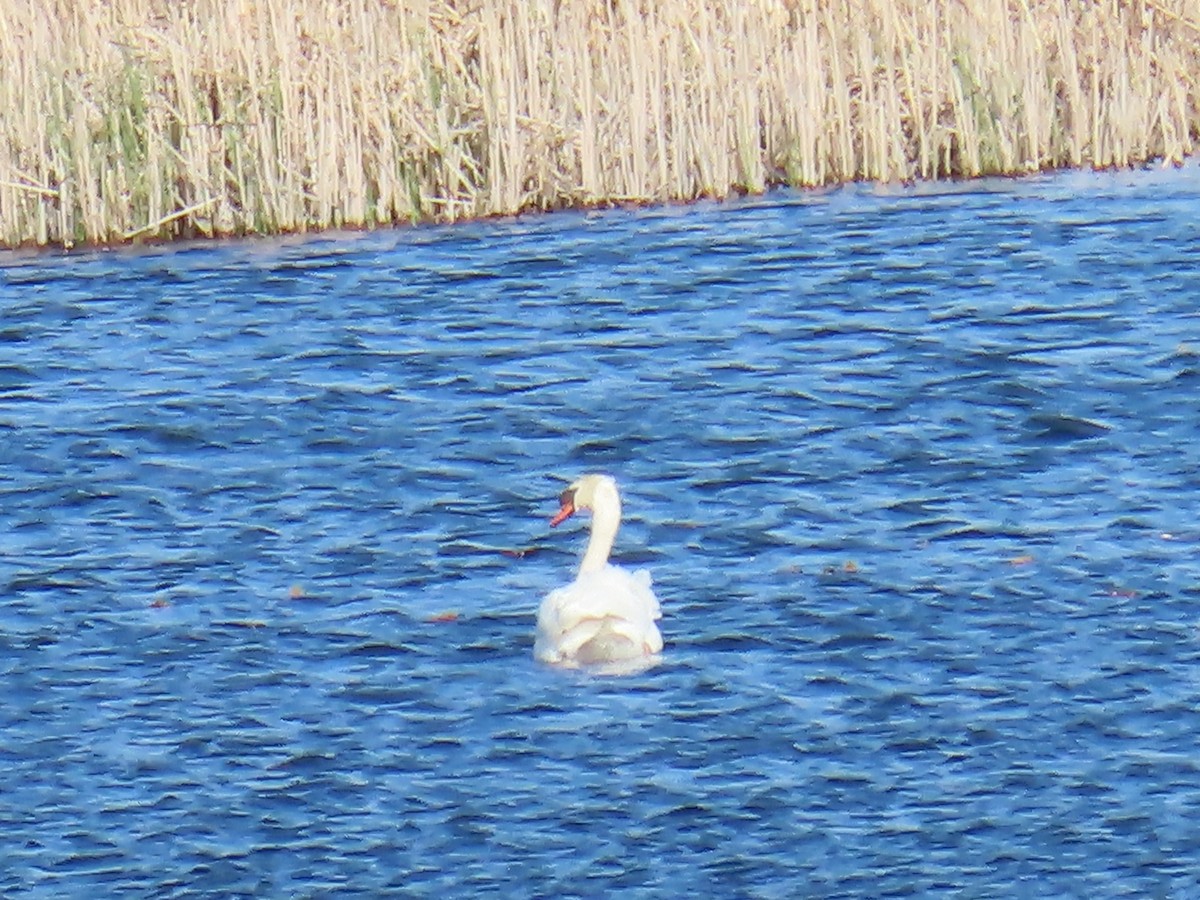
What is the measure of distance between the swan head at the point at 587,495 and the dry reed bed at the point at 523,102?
6255 mm

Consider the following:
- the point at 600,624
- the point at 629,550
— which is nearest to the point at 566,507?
the point at 629,550

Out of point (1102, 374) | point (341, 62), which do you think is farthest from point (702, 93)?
point (1102, 374)

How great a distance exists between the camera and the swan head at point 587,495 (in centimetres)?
1024

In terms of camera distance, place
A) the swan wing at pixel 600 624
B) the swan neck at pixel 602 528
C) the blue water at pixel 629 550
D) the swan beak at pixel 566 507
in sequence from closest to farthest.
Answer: the blue water at pixel 629 550 → the swan wing at pixel 600 624 → the swan neck at pixel 602 528 → the swan beak at pixel 566 507

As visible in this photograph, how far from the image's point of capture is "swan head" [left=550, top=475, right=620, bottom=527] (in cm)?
1024

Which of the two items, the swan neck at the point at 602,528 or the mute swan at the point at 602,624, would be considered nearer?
the mute swan at the point at 602,624

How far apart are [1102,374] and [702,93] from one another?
4.60m

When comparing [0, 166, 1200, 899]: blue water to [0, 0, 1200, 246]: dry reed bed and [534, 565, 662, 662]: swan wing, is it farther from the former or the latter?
[0, 0, 1200, 246]: dry reed bed

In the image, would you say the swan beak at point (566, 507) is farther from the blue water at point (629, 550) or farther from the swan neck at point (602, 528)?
the blue water at point (629, 550)

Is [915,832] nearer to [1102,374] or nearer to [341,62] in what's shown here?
[1102,374]

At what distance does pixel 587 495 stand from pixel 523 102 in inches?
270

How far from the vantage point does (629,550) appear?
421 inches

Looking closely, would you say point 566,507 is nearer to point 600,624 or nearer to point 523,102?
point 600,624

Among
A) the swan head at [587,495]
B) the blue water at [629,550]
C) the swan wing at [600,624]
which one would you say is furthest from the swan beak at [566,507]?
the swan wing at [600,624]
